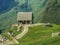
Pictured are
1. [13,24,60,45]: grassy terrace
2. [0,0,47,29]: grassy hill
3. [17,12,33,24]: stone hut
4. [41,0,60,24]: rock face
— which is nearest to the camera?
[13,24,60,45]: grassy terrace

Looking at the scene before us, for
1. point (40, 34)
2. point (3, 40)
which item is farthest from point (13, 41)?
point (40, 34)

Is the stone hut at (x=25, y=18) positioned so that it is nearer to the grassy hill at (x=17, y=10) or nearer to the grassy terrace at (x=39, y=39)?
the grassy terrace at (x=39, y=39)

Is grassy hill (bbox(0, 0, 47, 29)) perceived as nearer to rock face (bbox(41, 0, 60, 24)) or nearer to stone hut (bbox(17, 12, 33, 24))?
rock face (bbox(41, 0, 60, 24))

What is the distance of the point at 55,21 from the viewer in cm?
11069

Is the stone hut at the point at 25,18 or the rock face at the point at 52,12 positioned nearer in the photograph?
the stone hut at the point at 25,18

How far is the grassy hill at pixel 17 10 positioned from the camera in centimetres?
15691

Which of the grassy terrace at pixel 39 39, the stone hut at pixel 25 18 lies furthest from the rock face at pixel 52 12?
the grassy terrace at pixel 39 39

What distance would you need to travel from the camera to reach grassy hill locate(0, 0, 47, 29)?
157 metres

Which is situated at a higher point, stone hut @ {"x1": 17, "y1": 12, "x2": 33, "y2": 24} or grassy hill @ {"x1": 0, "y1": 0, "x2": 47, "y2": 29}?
stone hut @ {"x1": 17, "y1": 12, "x2": 33, "y2": 24}

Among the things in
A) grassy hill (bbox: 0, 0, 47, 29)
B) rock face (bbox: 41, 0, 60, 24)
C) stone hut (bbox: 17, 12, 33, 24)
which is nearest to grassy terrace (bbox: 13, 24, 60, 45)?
stone hut (bbox: 17, 12, 33, 24)

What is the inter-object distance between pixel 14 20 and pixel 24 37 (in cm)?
10095

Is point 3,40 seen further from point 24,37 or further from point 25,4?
point 25,4

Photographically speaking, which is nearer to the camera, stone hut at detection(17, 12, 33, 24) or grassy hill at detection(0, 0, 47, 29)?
stone hut at detection(17, 12, 33, 24)

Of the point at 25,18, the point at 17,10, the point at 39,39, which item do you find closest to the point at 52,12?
the point at 25,18
